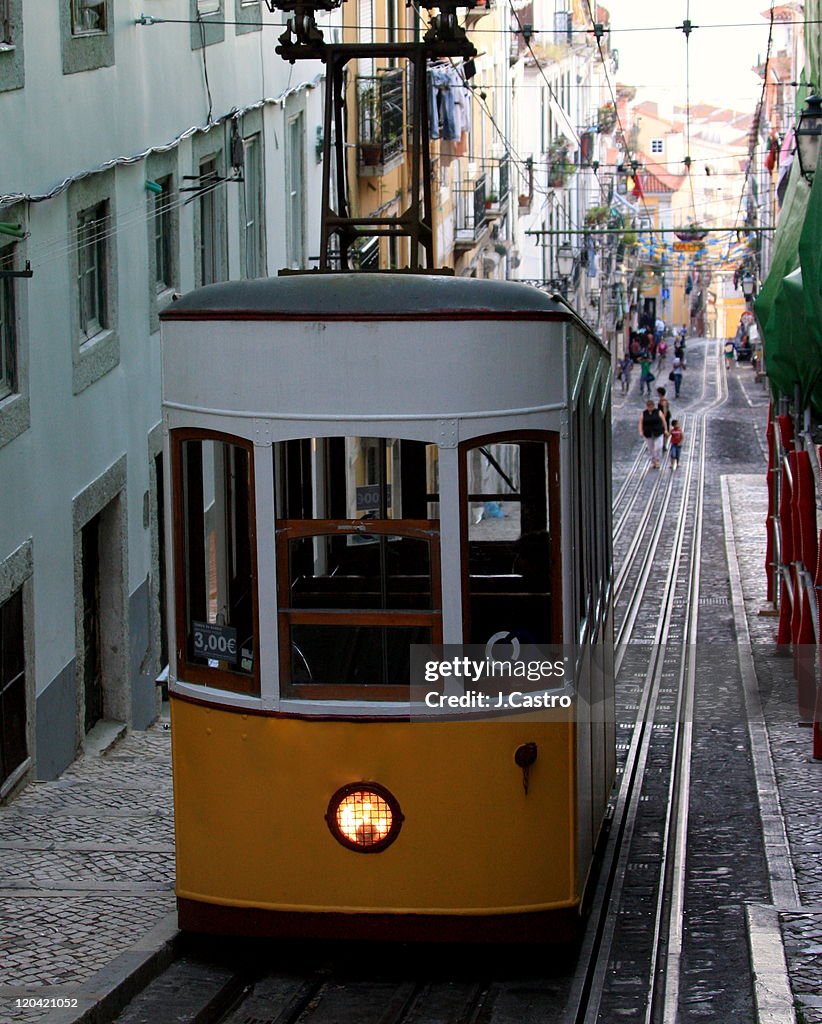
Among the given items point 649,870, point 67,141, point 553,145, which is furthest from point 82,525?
point 553,145

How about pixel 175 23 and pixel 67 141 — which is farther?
pixel 175 23

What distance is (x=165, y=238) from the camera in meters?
14.7

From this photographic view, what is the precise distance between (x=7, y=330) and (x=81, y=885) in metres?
3.77

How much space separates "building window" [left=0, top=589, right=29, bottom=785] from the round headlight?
4045 millimetres

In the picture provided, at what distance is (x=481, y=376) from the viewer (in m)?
6.32

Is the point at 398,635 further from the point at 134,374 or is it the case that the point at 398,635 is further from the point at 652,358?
the point at 652,358

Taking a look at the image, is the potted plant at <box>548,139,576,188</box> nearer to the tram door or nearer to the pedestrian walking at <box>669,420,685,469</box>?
the pedestrian walking at <box>669,420,685,469</box>

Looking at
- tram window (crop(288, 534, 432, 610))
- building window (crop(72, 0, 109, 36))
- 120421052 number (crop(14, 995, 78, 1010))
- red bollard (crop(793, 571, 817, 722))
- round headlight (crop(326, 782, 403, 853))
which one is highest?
building window (crop(72, 0, 109, 36))

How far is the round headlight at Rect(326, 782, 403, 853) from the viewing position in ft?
20.8

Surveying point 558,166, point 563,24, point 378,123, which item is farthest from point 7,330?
point 563,24

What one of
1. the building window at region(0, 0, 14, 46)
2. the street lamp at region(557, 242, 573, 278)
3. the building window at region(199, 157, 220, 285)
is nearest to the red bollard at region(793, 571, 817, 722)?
the building window at region(199, 157, 220, 285)

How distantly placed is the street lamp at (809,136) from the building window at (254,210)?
5363 mm

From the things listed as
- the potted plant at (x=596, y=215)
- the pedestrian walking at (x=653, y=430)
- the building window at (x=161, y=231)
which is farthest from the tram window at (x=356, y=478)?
the potted plant at (x=596, y=215)

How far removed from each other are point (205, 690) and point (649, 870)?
10.5 ft
